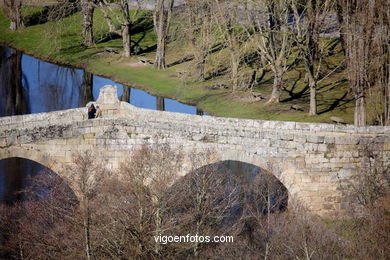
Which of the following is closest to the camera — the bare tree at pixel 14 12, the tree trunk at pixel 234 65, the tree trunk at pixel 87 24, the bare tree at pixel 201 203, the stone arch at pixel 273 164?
the bare tree at pixel 201 203

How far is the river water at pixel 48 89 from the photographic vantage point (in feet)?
122

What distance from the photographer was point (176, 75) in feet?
134

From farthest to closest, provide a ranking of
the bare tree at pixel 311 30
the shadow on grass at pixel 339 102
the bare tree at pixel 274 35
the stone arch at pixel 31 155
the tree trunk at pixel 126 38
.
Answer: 1. the tree trunk at pixel 126 38
2. the shadow on grass at pixel 339 102
3. the bare tree at pixel 274 35
4. the bare tree at pixel 311 30
5. the stone arch at pixel 31 155

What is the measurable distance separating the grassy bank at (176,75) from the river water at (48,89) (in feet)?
2.17

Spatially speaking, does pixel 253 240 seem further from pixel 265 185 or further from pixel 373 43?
pixel 373 43

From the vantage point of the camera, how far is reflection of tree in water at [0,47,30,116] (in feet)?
121

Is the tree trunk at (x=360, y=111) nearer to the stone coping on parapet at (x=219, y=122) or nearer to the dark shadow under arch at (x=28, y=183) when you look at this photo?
the stone coping on parapet at (x=219, y=122)

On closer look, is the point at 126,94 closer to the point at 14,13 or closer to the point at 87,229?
the point at 14,13

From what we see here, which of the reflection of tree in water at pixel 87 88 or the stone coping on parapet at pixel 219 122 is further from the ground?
the reflection of tree in water at pixel 87 88

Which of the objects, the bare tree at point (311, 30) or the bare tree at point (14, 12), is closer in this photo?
the bare tree at point (311, 30)

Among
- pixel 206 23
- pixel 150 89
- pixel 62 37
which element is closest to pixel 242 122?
pixel 206 23

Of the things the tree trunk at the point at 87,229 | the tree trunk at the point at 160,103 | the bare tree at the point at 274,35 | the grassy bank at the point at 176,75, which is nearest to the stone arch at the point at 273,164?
the tree trunk at the point at 87,229

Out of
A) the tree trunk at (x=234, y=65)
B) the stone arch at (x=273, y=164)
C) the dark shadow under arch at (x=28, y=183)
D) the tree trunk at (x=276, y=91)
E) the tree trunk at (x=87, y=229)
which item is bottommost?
the tree trunk at (x=87, y=229)

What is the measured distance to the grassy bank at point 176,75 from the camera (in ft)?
111
